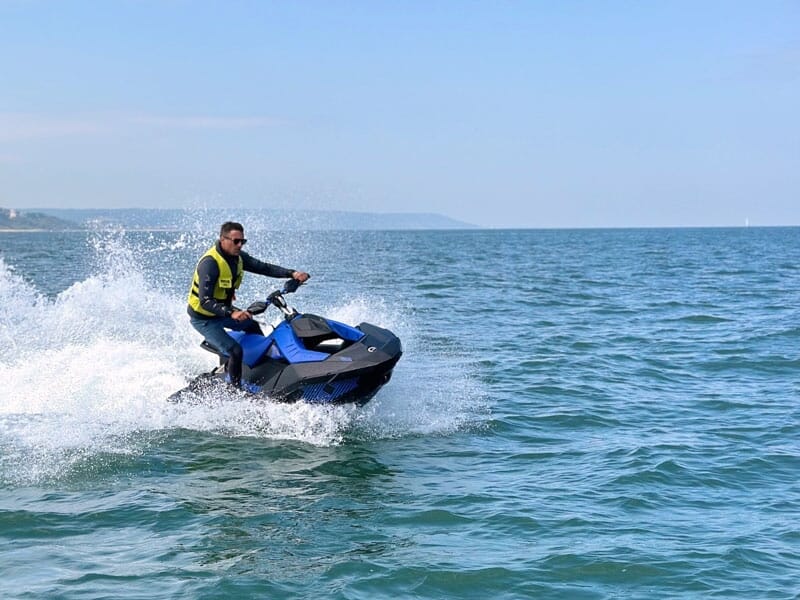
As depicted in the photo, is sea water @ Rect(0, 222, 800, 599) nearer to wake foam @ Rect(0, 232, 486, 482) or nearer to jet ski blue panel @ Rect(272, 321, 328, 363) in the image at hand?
wake foam @ Rect(0, 232, 486, 482)

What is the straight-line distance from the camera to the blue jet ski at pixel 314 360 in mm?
8719

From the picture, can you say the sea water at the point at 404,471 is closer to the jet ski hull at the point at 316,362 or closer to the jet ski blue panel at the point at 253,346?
the jet ski hull at the point at 316,362

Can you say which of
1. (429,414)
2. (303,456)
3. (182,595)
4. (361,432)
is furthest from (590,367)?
(182,595)

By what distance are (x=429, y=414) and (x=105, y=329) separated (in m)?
6.55

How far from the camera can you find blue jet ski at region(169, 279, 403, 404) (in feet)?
28.6

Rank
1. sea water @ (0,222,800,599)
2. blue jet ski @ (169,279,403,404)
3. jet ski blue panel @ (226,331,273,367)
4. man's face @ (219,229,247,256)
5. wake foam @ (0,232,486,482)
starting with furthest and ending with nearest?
jet ski blue panel @ (226,331,273,367), man's face @ (219,229,247,256), wake foam @ (0,232,486,482), blue jet ski @ (169,279,403,404), sea water @ (0,222,800,599)

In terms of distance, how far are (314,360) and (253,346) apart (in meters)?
0.81

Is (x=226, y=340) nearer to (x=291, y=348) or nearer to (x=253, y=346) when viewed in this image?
(x=253, y=346)

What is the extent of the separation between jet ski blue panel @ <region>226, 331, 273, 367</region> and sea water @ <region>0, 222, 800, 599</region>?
0.46 meters

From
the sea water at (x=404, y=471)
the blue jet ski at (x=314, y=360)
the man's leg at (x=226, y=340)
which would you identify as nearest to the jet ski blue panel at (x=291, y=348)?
the blue jet ski at (x=314, y=360)

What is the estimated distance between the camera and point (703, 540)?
650cm

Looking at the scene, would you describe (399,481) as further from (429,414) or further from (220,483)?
(429,414)

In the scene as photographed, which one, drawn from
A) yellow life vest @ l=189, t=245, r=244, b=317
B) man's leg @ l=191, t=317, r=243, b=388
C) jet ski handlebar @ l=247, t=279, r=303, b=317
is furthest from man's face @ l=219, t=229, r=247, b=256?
man's leg @ l=191, t=317, r=243, b=388

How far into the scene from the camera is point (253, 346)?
9.28 meters
